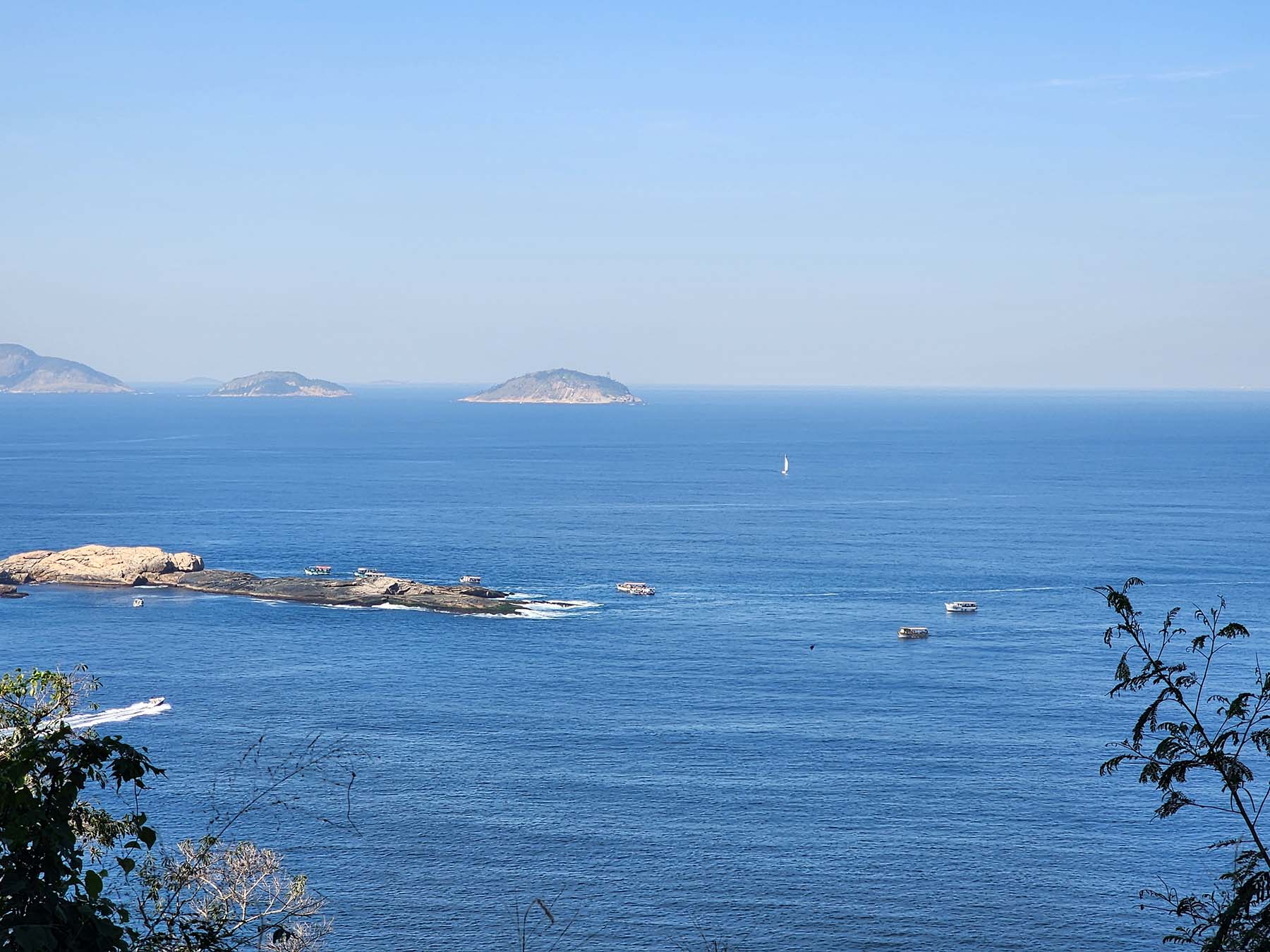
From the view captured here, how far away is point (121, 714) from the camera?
82.6 meters

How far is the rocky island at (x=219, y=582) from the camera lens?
4786 inches

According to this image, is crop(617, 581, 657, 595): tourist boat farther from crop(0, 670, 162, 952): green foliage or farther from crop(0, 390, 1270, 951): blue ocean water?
crop(0, 670, 162, 952): green foliage

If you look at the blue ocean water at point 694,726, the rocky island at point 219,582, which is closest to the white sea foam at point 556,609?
the rocky island at point 219,582

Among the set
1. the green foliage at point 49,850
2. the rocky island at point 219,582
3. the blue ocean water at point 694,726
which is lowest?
the blue ocean water at point 694,726

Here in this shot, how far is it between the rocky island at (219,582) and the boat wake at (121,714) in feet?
120

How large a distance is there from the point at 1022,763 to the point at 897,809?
12.5 m

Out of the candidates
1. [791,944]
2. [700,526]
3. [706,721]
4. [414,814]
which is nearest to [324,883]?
[414,814]

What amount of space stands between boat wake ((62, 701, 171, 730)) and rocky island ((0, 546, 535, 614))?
3655cm

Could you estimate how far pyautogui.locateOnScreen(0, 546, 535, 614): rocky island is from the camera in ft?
399

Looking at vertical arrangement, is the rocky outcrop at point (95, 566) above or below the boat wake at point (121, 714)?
above

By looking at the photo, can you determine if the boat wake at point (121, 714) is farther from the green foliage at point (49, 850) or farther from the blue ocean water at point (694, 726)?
the green foliage at point (49, 850)

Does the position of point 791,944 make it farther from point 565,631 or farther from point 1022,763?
point 565,631

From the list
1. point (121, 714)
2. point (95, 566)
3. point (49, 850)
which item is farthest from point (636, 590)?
point (49, 850)

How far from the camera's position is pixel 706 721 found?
84.0 metres
